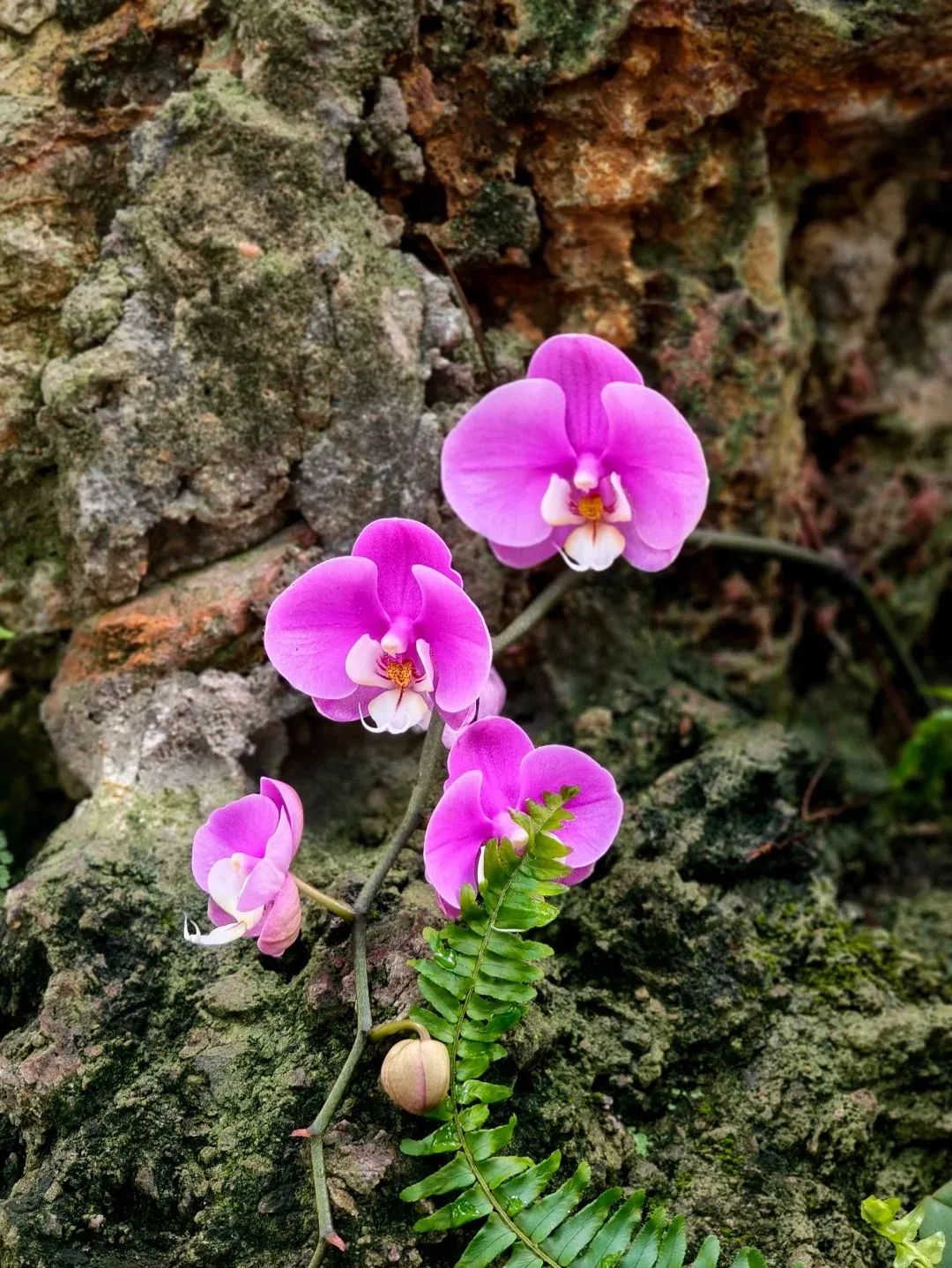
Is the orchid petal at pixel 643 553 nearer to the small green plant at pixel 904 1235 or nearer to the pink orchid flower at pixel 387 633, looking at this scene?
the pink orchid flower at pixel 387 633

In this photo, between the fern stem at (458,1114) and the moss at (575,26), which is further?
the moss at (575,26)

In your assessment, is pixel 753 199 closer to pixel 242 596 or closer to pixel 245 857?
pixel 242 596

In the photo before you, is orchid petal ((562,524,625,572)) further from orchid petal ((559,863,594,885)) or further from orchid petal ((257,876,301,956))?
orchid petal ((257,876,301,956))

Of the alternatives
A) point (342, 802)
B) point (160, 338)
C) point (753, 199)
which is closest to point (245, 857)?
point (342, 802)

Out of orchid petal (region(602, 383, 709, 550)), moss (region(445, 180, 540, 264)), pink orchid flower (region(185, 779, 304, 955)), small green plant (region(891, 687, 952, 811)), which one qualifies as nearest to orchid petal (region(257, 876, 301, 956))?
pink orchid flower (region(185, 779, 304, 955))

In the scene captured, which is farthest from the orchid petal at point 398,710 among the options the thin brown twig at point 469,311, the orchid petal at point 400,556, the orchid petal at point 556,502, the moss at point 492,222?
the moss at point 492,222
